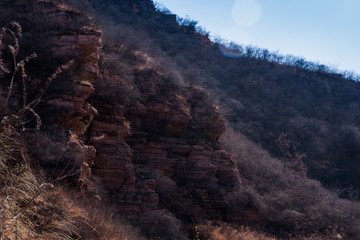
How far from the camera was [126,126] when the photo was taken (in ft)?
38.9

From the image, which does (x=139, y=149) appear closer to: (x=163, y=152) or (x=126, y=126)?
(x=163, y=152)

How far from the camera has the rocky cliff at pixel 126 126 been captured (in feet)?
31.6

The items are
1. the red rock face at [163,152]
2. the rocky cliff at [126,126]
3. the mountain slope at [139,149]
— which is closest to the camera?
the mountain slope at [139,149]

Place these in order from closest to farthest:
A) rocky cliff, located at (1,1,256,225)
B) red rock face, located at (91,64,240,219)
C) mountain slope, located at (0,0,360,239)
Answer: mountain slope, located at (0,0,360,239)
rocky cliff, located at (1,1,256,225)
red rock face, located at (91,64,240,219)

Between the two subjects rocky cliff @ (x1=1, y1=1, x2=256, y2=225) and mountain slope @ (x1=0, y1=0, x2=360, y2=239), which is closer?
mountain slope @ (x1=0, y1=0, x2=360, y2=239)

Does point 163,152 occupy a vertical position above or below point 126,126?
below

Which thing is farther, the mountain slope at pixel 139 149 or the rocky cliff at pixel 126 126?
the rocky cliff at pixel 126 126

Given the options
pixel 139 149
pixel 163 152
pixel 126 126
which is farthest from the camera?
pixel 163 152

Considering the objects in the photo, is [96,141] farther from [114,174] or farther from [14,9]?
[14,9]

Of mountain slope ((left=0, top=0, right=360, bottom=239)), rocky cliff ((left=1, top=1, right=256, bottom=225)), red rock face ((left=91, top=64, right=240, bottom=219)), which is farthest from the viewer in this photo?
red rock face ((left=91, top=64, right=240, bottom=219))

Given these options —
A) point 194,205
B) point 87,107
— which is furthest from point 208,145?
point 87,107

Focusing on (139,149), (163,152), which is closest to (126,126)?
(139,149)

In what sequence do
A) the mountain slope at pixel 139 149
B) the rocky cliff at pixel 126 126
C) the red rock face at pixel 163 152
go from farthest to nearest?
1. the red rock face at pixel 163 152
2. the rocky cliff at pixel 126 126
3. the mountain slope at pixel 139 149

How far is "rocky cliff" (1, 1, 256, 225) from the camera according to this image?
9.64 meters
